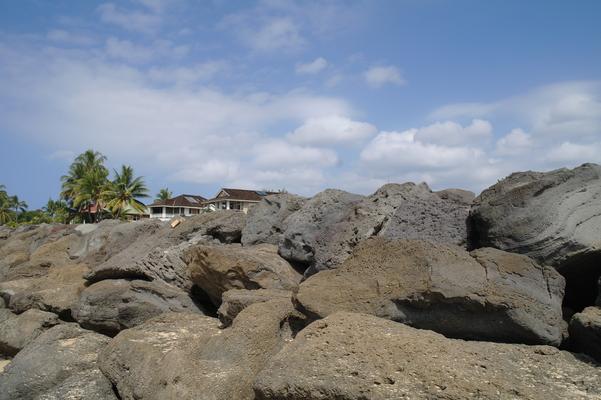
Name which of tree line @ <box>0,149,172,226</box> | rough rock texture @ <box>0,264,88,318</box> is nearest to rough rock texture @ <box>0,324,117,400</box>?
rough rock texture @ <box>0,264,88,318</box>

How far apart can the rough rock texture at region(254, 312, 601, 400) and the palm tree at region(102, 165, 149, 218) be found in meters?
40.7

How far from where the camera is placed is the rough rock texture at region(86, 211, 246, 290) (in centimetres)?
788

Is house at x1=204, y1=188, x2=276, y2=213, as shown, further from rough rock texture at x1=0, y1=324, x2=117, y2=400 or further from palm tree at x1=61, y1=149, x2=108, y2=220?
rough rock texture at x1=0, y1=324, x2=117, y2=400

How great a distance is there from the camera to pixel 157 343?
221 inches

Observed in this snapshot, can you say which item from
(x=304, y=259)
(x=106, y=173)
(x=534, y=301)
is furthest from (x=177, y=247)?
(x=106, y=173)

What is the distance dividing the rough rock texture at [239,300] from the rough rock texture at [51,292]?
358cm

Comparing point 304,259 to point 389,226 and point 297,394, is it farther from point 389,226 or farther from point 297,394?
point 297,394

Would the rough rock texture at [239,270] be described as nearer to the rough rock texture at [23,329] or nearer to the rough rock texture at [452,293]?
the rough rock texture at [452,293]

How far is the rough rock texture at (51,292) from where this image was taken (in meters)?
8.65

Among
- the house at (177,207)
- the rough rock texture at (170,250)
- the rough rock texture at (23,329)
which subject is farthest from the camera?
the house at (177,207)

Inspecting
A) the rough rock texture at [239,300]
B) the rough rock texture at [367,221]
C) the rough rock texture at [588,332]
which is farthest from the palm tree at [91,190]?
the rough rock texture at [588,332]

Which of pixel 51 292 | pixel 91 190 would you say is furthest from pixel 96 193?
pixel 51 292

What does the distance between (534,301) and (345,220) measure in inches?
96.5

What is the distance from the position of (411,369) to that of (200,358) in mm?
2112
